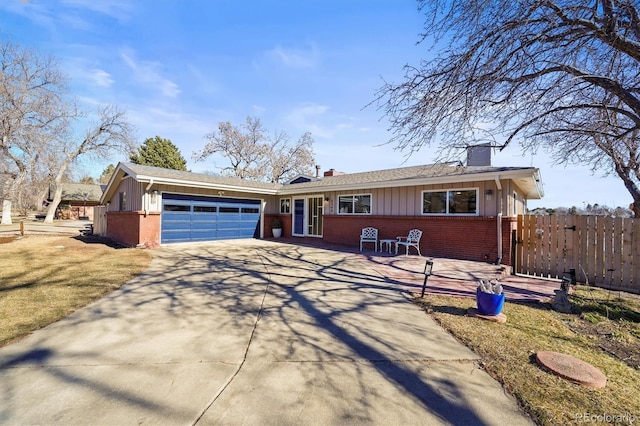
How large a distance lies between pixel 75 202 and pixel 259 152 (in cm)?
2628

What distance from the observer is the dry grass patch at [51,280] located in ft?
13.8

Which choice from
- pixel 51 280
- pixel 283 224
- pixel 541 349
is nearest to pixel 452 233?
pixel 541 349

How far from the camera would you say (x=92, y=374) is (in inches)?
110

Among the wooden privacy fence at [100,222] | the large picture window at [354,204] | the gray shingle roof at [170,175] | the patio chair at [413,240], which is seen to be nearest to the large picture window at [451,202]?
the patio chair at [413,240]

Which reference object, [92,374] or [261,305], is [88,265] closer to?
[261,305]

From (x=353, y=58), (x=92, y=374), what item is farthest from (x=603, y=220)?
(x=92, y=374)

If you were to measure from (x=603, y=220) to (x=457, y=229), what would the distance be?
146 inches

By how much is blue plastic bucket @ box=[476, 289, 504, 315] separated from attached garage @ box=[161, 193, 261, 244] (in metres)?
12.2

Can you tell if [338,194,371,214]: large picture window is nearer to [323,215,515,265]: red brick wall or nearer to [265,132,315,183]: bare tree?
[323,215,515,265]: red brick wall

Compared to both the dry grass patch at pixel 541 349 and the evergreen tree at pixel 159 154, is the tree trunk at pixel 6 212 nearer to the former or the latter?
the evergreen tree at pixel 159 154

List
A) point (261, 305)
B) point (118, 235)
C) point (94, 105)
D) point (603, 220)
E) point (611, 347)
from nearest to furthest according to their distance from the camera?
point (611, 347) < point (261, 305) < point (603, 220) < point (118, 235) < point (94, 105)

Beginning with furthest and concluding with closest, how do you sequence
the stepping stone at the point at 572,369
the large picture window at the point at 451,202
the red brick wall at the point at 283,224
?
the red brick wall at the point at 283,224
the large picture window at the point at 451,202
the stepping stone at the point at 572,369

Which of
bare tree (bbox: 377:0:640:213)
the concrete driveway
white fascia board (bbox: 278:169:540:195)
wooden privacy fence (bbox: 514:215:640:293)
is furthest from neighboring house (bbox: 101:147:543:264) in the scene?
the concrete driveway

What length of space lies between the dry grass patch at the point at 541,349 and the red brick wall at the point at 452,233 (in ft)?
12.9
